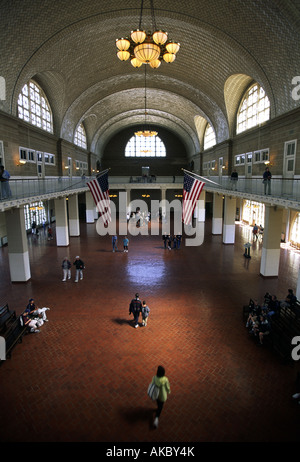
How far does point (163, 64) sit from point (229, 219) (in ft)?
40.5

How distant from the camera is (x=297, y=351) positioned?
23.7ft

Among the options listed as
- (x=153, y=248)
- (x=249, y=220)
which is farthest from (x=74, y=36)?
(x=249, y=220)

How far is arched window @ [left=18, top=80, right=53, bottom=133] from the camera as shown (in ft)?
57.3

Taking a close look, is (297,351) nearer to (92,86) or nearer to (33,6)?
(33,6)

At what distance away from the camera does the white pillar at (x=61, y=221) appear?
1936cm

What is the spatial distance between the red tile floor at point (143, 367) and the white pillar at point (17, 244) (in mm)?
516

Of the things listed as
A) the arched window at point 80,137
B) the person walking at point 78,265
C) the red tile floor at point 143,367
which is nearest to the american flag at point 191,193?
the red tile floor at point 143,367

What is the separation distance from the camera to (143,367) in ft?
22.9

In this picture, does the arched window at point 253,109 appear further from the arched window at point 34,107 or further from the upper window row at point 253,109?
the arched window at point 34,107

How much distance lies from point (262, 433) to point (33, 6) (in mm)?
15583

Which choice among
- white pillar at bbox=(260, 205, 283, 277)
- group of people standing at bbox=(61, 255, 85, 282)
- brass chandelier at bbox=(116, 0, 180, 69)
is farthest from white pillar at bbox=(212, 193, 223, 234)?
brass chandelier at bbox=(116, 0, 180, 69)

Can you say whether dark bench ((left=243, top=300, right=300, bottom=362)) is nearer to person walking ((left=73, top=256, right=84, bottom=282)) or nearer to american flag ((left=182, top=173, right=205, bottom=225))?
american flag ((left=182, top=173, right=205, bottom=225))

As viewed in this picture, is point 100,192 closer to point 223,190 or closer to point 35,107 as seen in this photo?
point 223,190

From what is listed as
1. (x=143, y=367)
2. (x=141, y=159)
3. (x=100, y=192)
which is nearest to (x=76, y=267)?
(x=100, y=192)
